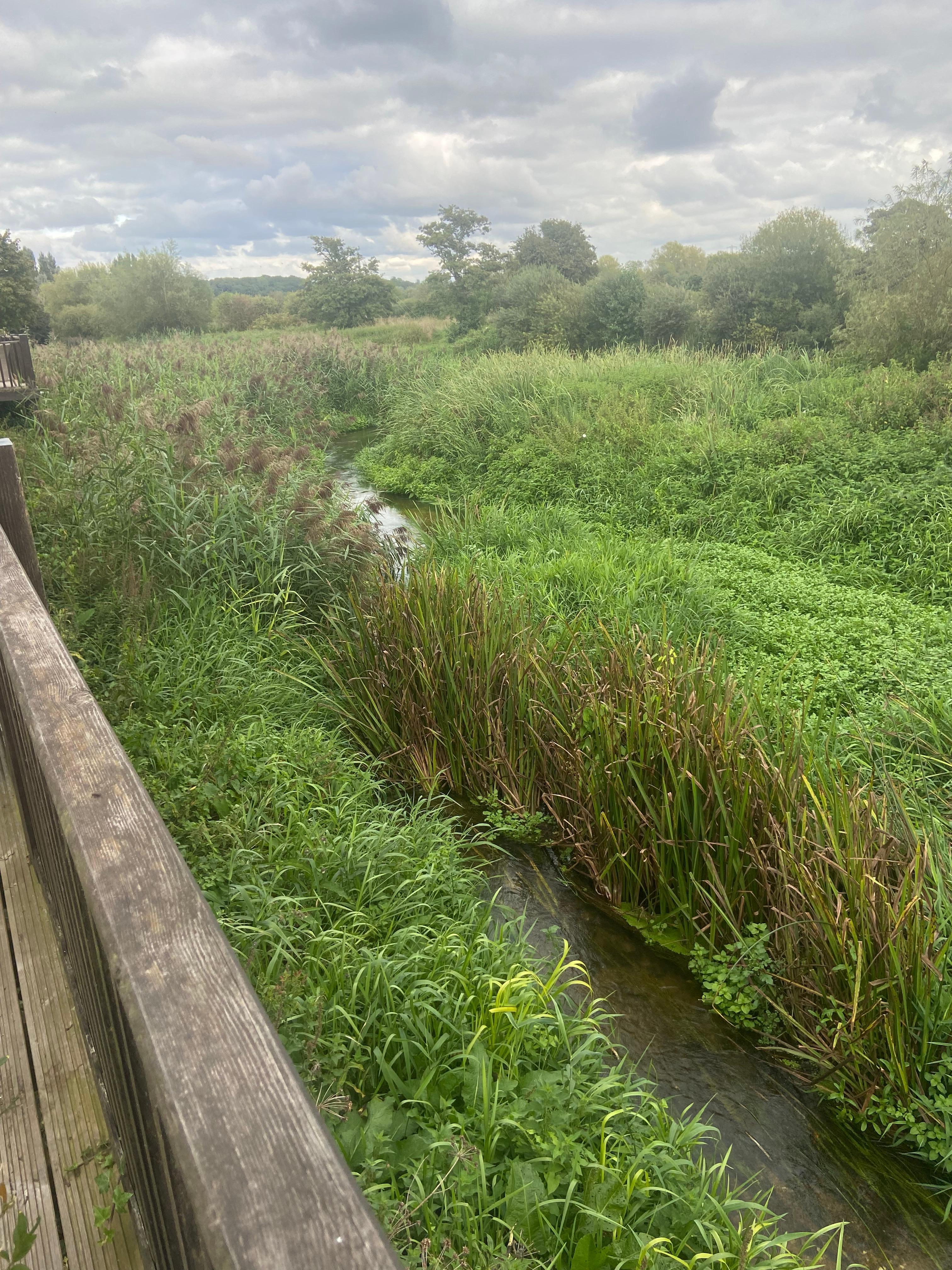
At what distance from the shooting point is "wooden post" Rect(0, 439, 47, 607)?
2.66 m

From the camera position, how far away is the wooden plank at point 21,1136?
133cm

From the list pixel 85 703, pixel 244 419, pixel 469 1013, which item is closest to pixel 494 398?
pixel 244 419

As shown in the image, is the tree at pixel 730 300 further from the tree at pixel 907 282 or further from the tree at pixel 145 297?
the tree at pixel 145 297

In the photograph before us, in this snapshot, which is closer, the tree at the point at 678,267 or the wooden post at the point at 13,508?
the wooden post at the point at 13,508

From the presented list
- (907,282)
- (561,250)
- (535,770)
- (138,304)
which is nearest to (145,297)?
(138,304)

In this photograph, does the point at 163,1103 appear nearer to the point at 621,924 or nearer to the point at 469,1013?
the point at 469,1013

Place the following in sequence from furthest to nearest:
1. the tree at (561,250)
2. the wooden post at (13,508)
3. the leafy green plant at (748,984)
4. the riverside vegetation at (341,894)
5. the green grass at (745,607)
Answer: the tree at (561,250)
the green grass at (745,607)
the leafy green plant at (748,984)
the wooden post at (13,508)
the riverside vegetation at (341,894)

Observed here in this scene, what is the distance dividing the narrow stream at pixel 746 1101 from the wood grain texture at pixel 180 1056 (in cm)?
200

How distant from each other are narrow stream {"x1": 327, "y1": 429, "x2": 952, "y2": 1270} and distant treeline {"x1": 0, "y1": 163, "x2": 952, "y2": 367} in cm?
1240

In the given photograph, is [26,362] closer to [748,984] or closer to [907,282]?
[748,984]

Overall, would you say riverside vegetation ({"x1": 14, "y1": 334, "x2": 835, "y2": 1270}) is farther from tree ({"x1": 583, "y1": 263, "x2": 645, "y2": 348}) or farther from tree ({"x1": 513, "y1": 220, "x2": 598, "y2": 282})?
tree ({"x1": 513, "y1": 220, "x2": 598, "y2": 282})

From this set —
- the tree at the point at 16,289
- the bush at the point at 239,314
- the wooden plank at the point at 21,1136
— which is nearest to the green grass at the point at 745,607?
the wooden plank at the point at 21,1136

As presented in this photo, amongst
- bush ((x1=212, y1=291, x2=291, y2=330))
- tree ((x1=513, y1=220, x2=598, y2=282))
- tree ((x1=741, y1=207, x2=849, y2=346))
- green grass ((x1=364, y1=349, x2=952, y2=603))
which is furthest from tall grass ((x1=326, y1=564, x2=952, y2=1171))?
bush ((x1=212, y1=291, x2=291, y2=330))

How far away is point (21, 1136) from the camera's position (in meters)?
1.51
